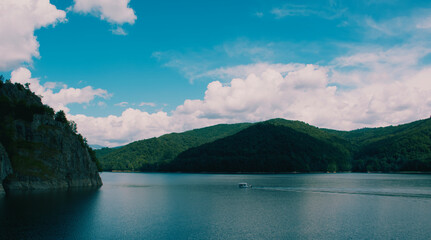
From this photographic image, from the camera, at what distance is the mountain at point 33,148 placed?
89.6 m

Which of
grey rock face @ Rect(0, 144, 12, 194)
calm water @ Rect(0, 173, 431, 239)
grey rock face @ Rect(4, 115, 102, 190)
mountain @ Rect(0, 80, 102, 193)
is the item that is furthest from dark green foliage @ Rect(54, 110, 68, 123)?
calm water @ Rect(0, 173, 431, 239)

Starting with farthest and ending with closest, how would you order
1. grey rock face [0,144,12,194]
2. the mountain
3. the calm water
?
the mountain
grey rock face [0,144,12,194]
the calm water

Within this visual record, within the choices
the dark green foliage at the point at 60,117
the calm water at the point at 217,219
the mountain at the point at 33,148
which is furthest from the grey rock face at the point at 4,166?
the dark green foliage at the point at 60,117

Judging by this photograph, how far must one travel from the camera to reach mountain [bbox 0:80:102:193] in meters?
89.6

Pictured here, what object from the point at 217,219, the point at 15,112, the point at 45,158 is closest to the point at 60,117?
the point at 15,112

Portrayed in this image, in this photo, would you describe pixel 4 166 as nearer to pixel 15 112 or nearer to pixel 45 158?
pixel 45 158

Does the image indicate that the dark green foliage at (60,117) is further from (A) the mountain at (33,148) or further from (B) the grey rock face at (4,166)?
(B) the grey rock face at (4,166)

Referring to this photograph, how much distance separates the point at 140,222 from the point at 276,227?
2222 cm

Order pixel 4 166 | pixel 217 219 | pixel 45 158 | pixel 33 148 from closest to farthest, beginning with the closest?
pixel 217 219
pixel 4 166
pixel 33 148
pixel 45 158

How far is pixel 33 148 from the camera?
95.8 meters

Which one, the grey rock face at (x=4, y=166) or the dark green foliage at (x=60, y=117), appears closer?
the grey rock face at (x=4, y=166)

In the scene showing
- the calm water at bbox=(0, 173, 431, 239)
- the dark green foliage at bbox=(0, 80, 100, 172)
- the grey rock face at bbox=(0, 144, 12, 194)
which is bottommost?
the calm water at bbox=(0, 173, 431, 239)

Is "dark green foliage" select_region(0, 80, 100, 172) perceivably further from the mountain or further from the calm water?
the calm water

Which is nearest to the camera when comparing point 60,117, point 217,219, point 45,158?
point 217,219
